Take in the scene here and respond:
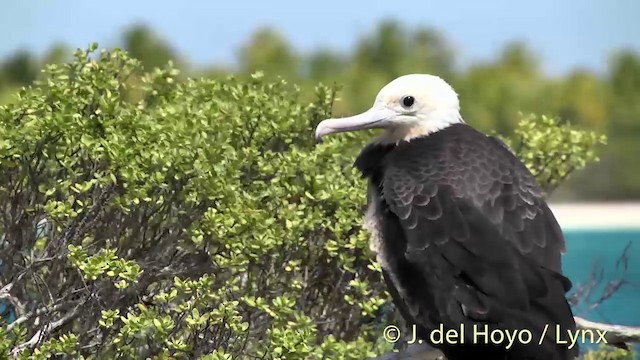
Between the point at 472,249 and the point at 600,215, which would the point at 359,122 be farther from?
the point at 600,215

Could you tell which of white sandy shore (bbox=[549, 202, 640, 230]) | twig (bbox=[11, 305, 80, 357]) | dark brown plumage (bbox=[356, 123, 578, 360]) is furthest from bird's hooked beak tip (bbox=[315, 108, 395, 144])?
white sandy shore (bbox=[549, 202, 640, 230])

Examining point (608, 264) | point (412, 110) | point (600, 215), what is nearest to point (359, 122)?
point (412, 110)

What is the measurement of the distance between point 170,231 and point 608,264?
1142cm

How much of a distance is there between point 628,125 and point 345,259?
65.8 ft

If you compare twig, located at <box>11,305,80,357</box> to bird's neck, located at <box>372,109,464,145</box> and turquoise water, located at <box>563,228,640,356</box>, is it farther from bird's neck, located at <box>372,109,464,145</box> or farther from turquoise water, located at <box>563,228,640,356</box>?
turquoise water, located at <box>563,228,640,356</box>

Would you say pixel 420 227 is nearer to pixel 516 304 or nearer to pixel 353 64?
pixel 516 304

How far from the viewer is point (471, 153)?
9.83ft

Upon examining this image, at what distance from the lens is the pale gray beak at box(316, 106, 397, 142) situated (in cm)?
322

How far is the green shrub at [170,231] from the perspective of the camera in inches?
125

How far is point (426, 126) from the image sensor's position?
3.30 meters

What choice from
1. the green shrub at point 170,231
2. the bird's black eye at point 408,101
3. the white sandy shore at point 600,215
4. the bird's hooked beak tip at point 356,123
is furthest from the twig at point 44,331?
the white sandy shore at point 600,215

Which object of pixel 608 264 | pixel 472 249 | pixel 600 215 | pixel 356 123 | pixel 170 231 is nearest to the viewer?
pixel 472 249

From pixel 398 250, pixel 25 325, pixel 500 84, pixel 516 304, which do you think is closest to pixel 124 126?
pixel 25 325

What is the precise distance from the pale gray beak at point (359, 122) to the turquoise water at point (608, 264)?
1.45 metres
